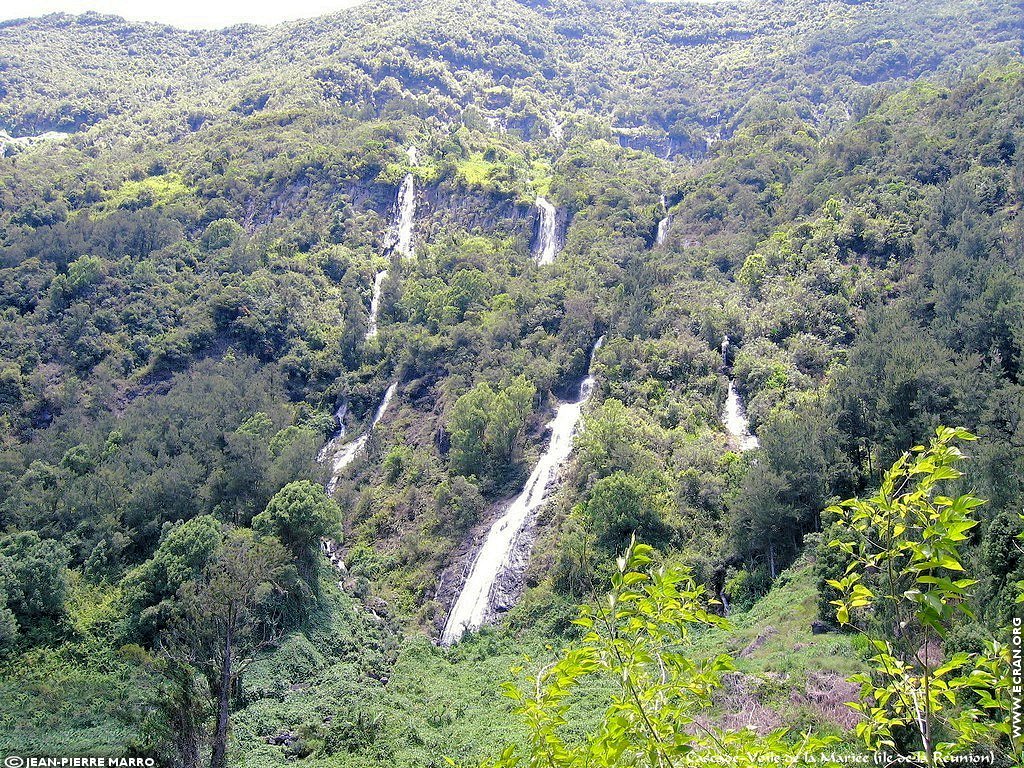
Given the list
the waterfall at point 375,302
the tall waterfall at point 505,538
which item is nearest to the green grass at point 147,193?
the waterfall at point 375,302

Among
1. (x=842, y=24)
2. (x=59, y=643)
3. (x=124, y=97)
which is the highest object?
(x=842, y=24)

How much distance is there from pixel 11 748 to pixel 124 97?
5505 inches

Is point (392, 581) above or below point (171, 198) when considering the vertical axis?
below

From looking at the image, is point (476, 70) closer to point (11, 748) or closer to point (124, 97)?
point (124, 97)

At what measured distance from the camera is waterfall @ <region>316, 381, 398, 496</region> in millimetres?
54125

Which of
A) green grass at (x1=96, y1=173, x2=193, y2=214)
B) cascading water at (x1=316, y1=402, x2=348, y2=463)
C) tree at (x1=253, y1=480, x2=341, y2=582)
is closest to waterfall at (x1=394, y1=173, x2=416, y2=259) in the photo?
green grass at (x1=96, y1=173, x2=193, y2=214)

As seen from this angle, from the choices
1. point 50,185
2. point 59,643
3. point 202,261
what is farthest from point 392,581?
point 50,185

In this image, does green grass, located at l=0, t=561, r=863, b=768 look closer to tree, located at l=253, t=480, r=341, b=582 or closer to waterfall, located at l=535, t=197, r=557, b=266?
tree, located at l=253, t=480, r=341, b=582

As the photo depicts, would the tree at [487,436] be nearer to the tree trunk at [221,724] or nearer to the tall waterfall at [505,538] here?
the tall waterfall at [505,538]

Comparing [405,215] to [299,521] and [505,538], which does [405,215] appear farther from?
[299,521]

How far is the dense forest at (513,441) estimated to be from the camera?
9.62 m

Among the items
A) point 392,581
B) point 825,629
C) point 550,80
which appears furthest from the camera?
point 550,80

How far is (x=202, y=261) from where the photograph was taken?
72.1 metres

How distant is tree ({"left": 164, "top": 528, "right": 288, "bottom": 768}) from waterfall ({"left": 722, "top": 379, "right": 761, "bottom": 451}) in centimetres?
2805
